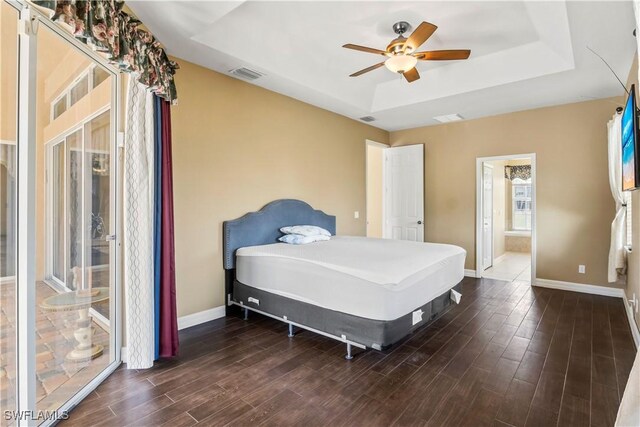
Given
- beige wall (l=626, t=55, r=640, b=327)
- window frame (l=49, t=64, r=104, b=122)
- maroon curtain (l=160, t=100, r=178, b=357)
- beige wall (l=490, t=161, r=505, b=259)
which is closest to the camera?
window frame (l=49, t=64, r=104, b=122)

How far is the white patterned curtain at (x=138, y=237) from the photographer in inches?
92.0

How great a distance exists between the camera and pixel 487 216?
19.3 feet

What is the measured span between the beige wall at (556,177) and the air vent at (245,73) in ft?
12.0

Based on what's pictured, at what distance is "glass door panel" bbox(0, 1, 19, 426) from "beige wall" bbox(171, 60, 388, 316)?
4.93 feet

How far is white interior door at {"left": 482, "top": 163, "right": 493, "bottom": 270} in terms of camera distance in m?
5.56

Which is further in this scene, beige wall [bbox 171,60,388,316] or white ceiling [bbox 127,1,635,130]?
beige wall [bbox 171,60,388,316]

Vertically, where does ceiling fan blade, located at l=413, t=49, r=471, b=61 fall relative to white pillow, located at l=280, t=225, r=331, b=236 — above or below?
above

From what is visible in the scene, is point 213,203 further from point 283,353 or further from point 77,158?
point 283,353

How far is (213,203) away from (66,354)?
1.78m

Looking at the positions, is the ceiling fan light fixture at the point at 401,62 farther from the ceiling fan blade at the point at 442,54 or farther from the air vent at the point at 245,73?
the air vent at the point at 245,73

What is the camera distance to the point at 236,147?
3676 millimetres

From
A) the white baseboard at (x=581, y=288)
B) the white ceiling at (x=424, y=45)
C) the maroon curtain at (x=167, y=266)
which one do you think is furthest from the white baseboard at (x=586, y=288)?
the maroon curtain at (x=167, y=266)

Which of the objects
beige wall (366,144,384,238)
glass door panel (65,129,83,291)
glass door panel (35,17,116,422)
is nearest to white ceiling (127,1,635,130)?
glass door panel (35,17,116,422)

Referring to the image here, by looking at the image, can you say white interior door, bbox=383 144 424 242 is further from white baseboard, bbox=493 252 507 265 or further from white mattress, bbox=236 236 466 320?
white mattress, bbox=236 236 466 320
